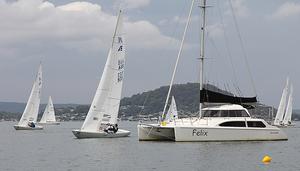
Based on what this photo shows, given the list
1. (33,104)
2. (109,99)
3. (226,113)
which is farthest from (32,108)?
(226,113)

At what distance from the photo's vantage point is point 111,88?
5031cm

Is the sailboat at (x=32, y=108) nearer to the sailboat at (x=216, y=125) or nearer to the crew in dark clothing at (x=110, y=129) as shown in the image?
the crew in dark clothing at (x=110, y=129)

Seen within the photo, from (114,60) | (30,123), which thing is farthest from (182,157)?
(30,123)

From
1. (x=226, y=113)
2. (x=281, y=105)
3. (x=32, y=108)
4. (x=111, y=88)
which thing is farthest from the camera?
(x=281, y=105)

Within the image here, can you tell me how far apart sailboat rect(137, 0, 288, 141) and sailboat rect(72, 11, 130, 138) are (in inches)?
207

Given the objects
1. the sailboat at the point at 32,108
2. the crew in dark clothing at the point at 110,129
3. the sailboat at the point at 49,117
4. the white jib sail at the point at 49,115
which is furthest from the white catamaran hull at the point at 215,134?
the white jib sail at the point at 49,115

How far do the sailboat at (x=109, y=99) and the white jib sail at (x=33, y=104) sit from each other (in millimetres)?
30615

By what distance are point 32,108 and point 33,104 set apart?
712mm

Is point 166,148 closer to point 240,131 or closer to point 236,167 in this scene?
point 240,131

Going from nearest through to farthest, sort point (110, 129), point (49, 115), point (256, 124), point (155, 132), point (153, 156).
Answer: point (153, 156) → point (256, 124) → point (155, 132) → point (110, 129) → point (49, 115)

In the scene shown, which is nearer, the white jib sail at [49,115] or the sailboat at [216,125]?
the sailboat at [216,125]

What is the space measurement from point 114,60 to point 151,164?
2033 centimetres

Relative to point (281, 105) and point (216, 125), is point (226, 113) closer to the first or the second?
point (216, 125)

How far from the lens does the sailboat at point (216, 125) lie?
41344 millimetres
